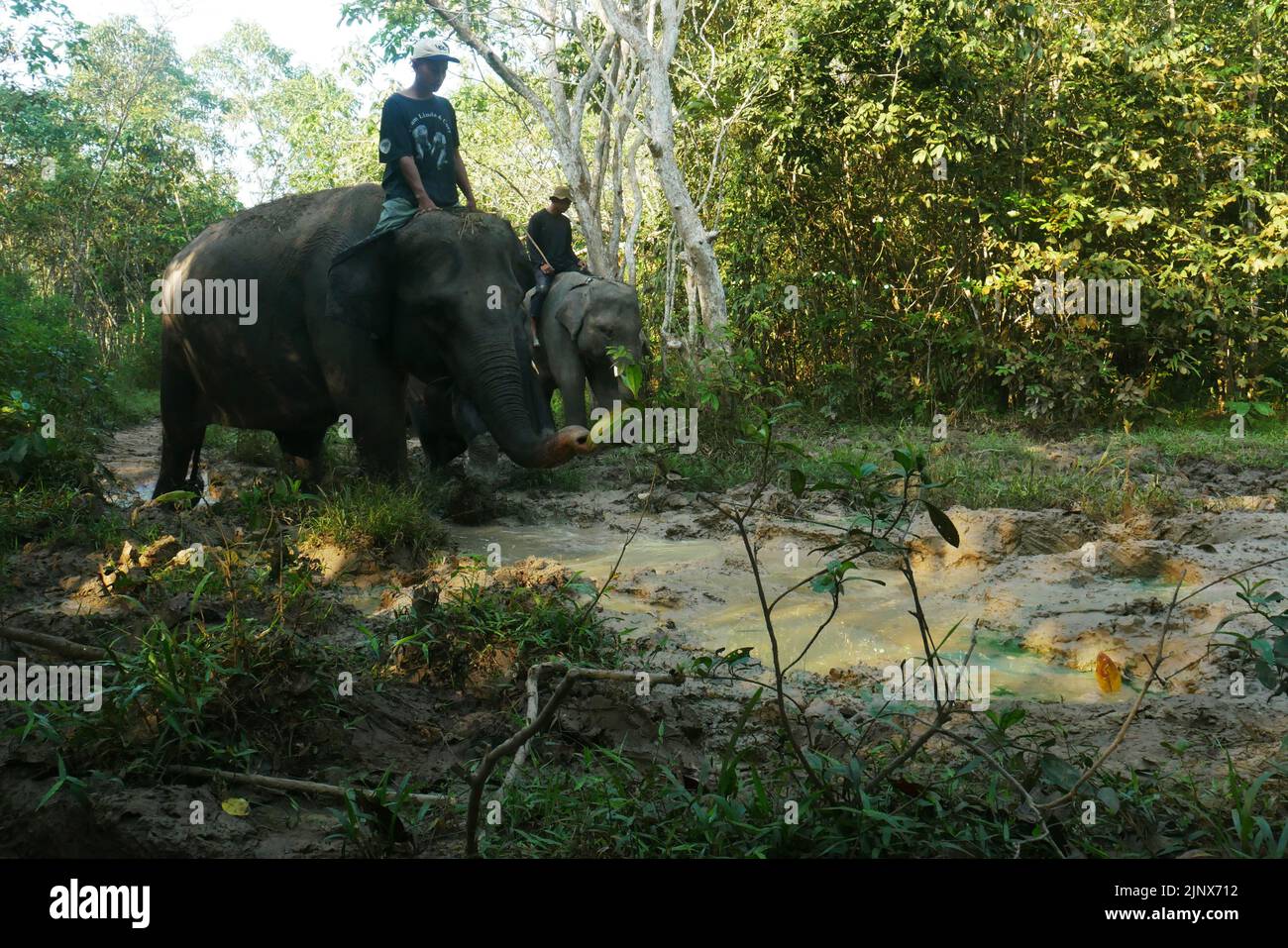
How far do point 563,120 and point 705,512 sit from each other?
26.1ft

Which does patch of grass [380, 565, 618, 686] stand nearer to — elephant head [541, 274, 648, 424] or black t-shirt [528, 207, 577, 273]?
elephant head [541, 274, 648, 424]

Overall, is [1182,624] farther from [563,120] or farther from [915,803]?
[563,120]

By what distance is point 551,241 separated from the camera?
34.3ft

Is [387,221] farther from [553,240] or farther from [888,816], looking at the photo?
[888,816]

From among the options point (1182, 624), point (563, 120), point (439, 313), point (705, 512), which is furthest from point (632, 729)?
point (563, 120)

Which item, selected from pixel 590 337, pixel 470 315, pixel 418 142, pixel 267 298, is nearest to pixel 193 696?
pixel 470 315

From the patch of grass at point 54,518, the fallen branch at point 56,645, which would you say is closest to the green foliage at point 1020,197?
the patch of grass at point 54,518

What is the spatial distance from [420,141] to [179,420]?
2.80 metres

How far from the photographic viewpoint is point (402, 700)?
3568 mm

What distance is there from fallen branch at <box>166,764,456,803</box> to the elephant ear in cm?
399

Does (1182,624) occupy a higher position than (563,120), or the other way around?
(563,120)

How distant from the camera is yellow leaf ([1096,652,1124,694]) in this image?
3804mm

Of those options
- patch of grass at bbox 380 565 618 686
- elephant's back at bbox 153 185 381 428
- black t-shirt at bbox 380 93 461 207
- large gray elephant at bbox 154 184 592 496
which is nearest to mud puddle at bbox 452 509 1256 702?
patch of grass at bbox 380 565 618 686

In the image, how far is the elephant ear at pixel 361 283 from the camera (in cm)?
639
